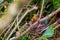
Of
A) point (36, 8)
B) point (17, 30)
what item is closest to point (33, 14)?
point (36, 8)

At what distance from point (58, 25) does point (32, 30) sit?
0.56 ft

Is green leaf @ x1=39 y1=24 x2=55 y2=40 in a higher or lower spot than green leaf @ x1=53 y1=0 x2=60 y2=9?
lower

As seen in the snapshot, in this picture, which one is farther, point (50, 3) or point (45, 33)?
point (50, 3)

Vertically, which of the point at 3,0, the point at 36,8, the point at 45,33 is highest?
the point at 3,0

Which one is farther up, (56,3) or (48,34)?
(56,3)

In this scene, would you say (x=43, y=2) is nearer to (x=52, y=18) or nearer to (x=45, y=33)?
(x=52, y=18)

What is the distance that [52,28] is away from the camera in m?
1.48

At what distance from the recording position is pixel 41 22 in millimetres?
1580

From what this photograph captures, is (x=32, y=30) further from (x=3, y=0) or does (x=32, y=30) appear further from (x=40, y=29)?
(x=3, y=0)

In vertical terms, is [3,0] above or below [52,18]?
above

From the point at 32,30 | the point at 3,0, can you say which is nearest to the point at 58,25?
the point at 32,30

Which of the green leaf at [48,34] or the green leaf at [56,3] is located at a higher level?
the green leaf at [56,3]

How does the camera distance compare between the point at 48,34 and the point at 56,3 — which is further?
the point at 56,3

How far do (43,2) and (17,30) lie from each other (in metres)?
0.25
